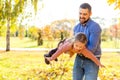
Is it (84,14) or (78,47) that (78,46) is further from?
(84,14)

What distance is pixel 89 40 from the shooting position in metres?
5.20

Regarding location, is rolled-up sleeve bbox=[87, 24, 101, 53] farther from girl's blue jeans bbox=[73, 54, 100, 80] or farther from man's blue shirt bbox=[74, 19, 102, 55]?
girl's blue jeans bbox=[73, 54, 100, 80]

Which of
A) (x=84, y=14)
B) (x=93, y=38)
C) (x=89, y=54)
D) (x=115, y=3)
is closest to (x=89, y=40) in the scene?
(x=93, y=38)

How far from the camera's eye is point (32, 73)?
11.5 metres

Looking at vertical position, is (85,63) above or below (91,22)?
below

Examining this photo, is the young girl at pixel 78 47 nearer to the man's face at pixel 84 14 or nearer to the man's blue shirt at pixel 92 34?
the man's blue shirt at pixel 92 34

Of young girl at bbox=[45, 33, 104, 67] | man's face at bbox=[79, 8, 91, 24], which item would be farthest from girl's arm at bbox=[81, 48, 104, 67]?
man's face at bbox=[79, 8, 91, 24]

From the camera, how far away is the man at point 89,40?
5.16 m

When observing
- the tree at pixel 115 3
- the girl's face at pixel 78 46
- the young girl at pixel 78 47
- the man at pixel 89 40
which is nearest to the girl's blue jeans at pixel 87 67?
the man at pixel 89 40

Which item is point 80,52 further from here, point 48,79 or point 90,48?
point 48,79

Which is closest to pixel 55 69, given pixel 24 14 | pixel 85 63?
pixel 85 63

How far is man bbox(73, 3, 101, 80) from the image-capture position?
516 centimetres

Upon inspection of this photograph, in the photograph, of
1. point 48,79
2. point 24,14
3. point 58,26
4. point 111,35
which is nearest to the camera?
point 48,79

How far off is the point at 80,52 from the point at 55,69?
6.48 metres
